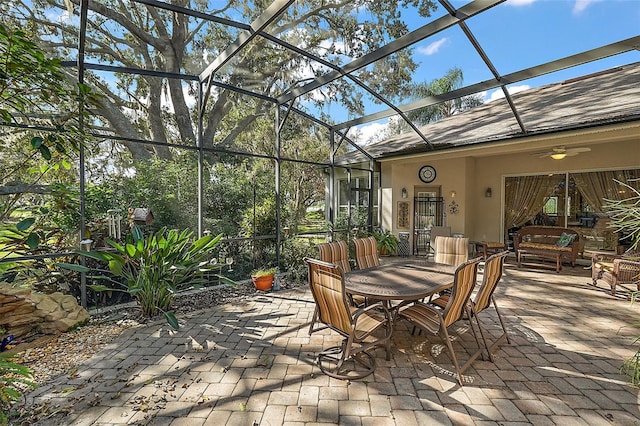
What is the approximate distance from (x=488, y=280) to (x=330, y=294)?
170 centimetres

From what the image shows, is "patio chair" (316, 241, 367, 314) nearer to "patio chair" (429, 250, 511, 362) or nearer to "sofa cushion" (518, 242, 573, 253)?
"patio chair" (429, 250, 511, 362)

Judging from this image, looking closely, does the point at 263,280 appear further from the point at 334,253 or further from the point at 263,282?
the point at 334,253

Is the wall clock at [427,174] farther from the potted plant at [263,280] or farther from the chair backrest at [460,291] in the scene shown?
the chair backrest at [460,291]

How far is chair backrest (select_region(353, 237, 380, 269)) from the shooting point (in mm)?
4332

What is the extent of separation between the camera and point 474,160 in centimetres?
903

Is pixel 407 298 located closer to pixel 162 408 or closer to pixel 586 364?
pixel 586 364

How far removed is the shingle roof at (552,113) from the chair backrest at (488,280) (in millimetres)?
3306

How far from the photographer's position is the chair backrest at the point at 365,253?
4.33 m

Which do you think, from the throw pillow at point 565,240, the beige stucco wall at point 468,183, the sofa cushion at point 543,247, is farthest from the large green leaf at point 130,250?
the throw pillow at point 565,240

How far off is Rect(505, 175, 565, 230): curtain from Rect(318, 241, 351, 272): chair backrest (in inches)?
266

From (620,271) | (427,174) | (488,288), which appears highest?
(427,174)

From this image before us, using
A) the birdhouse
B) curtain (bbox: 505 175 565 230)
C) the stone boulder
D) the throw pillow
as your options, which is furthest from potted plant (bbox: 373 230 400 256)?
the stone boulder

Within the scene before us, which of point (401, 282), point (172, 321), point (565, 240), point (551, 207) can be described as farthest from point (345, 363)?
point (551, 207)

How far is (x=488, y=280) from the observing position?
9.87ft
